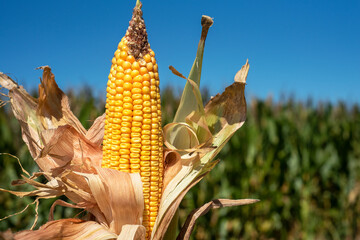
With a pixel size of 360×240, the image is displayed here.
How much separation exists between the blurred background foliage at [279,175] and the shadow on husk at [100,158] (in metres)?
2.76

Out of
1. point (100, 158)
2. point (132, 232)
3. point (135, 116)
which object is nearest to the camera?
point (132, 232)

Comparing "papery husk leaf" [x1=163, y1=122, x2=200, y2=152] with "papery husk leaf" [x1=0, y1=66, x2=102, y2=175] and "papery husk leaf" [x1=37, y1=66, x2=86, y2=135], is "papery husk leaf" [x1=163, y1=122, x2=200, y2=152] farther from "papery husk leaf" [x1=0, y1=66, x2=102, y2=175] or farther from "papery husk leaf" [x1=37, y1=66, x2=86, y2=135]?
"papery husk leaf" [x1=37, y1=66, x2=86, y2=135]

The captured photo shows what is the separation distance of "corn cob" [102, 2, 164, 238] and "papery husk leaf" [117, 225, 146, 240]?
89 millimetres

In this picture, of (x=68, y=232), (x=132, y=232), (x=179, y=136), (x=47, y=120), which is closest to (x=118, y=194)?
(x=132, y=232)

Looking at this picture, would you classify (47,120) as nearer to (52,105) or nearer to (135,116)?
(52,105)

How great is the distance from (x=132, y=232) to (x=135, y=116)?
48 centimetres

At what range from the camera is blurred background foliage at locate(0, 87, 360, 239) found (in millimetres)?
5570

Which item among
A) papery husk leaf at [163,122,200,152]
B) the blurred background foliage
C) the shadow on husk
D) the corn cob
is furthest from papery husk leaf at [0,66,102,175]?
the blurred background foliage

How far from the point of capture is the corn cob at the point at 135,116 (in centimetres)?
140

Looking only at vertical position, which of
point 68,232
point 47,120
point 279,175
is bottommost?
point 279,175

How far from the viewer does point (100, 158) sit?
1576mm

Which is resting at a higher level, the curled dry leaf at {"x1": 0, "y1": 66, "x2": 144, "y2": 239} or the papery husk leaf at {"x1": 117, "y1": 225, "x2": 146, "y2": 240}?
the curled dry leaf at {"x1": 0, "y1": 66, "x2": 144, "y2": 239}

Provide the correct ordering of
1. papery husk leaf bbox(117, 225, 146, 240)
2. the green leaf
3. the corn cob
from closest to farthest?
1. papery husk leaf bbox(117, 225, 146, 240)
2. the corn cob
3. the green leaf

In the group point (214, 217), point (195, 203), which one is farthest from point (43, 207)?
point (214, 217)
